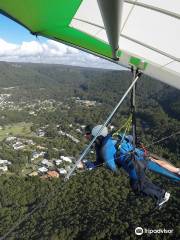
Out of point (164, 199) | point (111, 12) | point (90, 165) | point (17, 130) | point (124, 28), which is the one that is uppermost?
point (124, 28)

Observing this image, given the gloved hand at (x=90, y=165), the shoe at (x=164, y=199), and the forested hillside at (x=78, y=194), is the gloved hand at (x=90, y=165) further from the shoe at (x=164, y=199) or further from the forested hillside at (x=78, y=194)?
the shoe at (x=164, y=199)

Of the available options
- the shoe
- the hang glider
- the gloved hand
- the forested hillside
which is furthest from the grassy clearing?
the hang glider

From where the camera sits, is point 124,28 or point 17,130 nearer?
point 124,28

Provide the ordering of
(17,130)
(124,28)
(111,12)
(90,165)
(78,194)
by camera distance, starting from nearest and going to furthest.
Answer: (111,12), (124,28), (90,165), (78,194), (17,130)

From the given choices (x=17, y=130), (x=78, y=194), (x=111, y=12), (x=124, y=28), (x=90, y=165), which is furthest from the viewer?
(x=17, y=130)

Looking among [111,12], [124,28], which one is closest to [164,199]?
[124,28]

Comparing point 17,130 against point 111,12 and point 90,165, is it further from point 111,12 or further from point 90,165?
point 111,12

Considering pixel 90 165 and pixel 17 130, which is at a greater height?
pixel 90 165

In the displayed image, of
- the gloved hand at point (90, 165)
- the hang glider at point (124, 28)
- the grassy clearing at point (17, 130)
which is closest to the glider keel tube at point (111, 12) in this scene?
the hang glider at point (124, 28)
